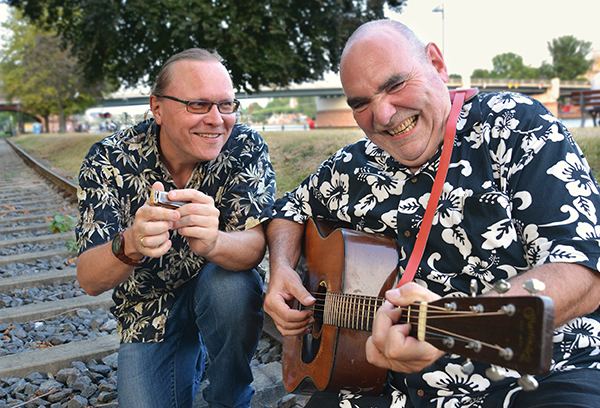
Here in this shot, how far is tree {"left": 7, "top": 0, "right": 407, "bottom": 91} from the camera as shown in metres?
15.7

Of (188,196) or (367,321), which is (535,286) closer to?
(367,321)

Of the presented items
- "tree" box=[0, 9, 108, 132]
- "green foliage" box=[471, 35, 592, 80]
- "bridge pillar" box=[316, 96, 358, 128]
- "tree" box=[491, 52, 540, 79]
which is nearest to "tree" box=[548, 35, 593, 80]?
"green foliage" box=[471, 35, 592, 80]

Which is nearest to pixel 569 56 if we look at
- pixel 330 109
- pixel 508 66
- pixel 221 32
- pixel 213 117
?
pixel 508 66

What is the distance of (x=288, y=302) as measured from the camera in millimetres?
2461

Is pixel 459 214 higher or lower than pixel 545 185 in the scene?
lower

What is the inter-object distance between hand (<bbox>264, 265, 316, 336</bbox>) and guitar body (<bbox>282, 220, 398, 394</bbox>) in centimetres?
6

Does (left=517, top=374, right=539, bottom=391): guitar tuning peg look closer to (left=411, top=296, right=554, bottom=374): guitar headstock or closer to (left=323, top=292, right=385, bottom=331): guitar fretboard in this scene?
(left=411, top=296, right=554, bottom=374): guitar headstock

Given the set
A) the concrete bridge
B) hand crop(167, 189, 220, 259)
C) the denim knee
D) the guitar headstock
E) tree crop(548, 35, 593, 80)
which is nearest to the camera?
the guitar headstock

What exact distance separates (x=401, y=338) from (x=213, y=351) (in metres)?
1.22

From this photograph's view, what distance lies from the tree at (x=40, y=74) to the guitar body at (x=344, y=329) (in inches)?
1502

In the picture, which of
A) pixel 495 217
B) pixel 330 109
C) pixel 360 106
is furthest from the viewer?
pixel 330 109

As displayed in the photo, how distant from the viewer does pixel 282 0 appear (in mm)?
16391

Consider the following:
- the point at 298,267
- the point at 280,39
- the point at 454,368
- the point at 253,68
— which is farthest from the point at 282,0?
the point at 454,368

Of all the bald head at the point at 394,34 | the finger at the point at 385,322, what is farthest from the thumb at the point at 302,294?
the bald head at the point at 394,34
